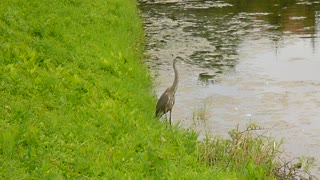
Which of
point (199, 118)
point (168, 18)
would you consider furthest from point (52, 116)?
point (168, 18)

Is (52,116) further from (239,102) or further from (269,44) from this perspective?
(269,44)

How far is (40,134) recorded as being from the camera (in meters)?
7.88

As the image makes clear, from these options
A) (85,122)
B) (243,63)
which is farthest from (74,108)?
(243,63)

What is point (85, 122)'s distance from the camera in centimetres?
899

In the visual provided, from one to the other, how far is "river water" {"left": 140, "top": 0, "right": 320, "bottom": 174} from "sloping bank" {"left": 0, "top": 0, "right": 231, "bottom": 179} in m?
1.31

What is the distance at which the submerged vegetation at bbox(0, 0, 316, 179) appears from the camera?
7.41 meters

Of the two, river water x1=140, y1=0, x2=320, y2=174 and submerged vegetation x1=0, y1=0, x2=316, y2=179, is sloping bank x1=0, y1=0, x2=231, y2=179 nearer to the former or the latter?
submerged vegetation x1=0, y1=0, x2=316, y2=179

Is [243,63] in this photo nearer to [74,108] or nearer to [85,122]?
[74,108]

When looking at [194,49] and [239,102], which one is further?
[194,49]

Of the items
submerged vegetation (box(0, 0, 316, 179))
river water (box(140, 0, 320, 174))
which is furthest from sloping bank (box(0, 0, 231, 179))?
river water (box(140, 0, 320, 174))

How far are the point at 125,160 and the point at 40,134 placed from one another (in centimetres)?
113

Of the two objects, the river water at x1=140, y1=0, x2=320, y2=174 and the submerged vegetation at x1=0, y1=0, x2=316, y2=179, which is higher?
the submerged vegetation at x1=0, y1=0, x2=316, y2=179

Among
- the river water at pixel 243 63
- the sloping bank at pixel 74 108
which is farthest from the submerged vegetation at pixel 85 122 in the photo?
the river water at pixel 243 63

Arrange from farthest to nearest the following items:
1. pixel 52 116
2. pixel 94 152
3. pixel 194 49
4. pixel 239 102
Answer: pixel 194 49 < pixel 239 102 < pixel 52 116 < pixel 94 152
